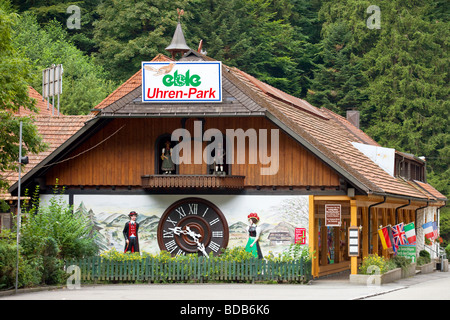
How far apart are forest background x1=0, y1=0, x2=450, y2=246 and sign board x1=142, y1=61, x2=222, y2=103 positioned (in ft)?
106

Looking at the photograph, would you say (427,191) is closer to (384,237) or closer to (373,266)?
(384,237)

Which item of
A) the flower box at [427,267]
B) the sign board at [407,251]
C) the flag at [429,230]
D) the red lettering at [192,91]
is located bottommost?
the flower box at [427,267]

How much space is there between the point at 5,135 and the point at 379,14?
165 feet

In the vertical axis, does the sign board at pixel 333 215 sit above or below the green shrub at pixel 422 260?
above

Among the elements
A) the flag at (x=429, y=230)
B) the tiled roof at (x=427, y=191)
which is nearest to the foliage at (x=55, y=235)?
the flag at (x=429, y=230)

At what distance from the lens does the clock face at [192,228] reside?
30922 mm

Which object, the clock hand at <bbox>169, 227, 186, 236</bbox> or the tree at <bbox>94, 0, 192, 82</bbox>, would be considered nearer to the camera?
the clock hand at <bbox>169, 227, 186, 236</bbox>

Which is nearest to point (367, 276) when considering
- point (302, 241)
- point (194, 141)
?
point (302, 241)

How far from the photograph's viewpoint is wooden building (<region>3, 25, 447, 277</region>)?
29969 millimetres

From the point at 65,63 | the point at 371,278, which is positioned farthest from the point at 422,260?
the point at 65,63

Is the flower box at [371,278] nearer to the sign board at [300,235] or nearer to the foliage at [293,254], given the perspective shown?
the foliage at [293,254]

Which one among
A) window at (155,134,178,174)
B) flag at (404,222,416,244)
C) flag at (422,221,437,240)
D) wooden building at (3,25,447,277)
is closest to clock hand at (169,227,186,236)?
wooden building at (3,25,447,277)

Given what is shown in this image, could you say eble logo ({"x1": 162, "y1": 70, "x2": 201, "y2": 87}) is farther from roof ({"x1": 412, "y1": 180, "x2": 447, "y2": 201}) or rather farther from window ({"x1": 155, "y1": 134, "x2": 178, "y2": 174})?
roof ({"x1": 412, "y1": 180, "x2": 447, "y2": 201})

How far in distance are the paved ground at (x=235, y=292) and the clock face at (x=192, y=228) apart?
11.2 ft
